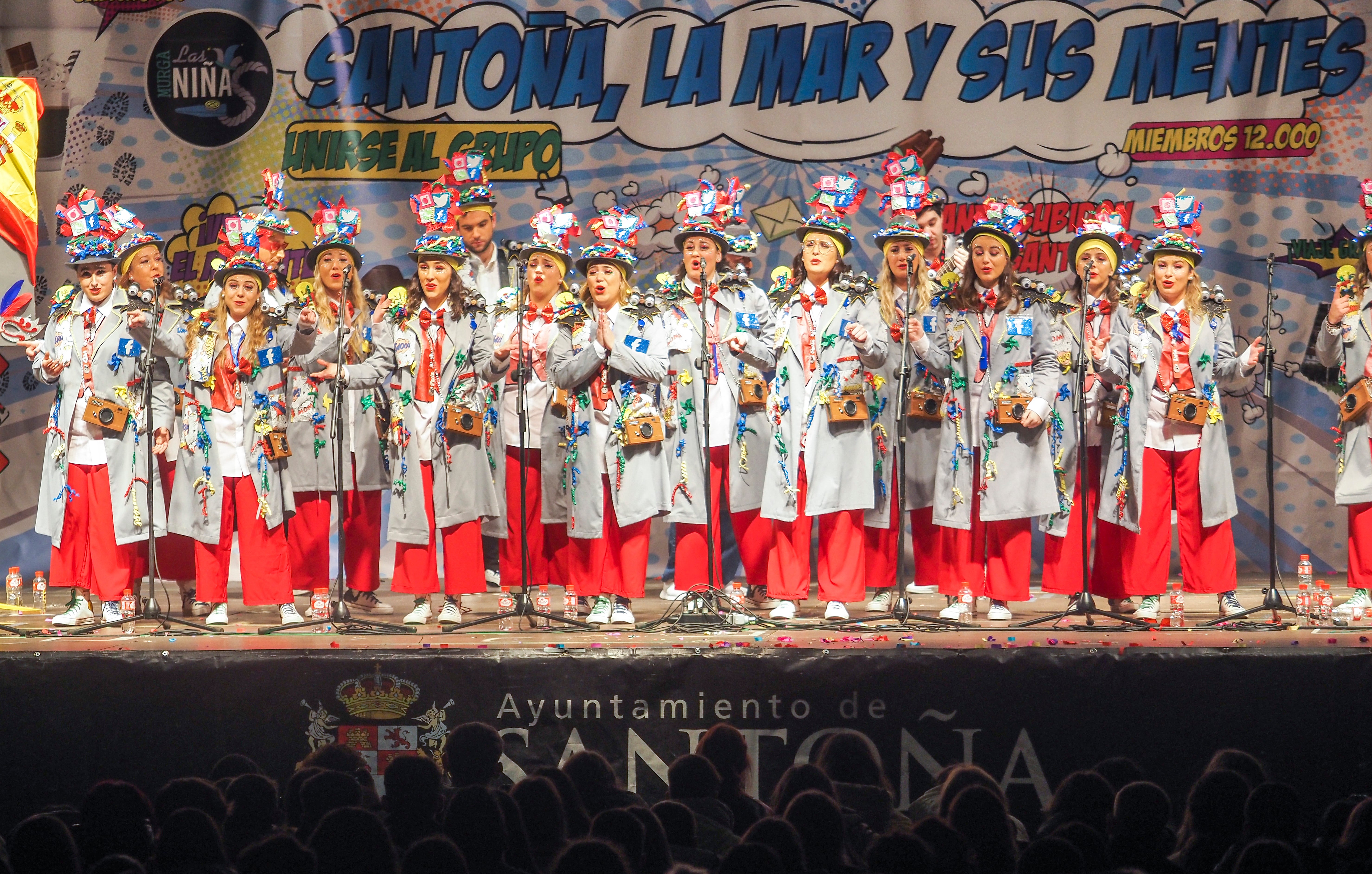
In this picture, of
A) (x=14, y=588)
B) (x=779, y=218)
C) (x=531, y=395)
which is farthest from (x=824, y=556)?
(x=14, y=588)

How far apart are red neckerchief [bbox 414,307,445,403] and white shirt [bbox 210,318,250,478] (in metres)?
0.88

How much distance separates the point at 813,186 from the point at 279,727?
472 cm

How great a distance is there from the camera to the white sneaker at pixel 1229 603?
6352 mm

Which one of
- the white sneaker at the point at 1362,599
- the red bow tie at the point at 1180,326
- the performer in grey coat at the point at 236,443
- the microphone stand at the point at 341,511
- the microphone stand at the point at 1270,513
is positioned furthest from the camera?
the performer in grey coat at the point at 236,443

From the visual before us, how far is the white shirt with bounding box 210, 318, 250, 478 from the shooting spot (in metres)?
6.47

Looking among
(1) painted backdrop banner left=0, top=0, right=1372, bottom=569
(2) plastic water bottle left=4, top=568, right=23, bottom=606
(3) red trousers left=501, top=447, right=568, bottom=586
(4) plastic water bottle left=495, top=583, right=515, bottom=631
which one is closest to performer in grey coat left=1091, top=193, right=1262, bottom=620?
(1) painted backdrop banner left=0, top=0, right=1372, bottom=569

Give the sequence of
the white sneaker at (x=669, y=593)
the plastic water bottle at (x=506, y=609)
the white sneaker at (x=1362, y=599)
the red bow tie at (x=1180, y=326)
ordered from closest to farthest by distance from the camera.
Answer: the plastic water bottle at (x=506, y=609) → the white sneaker at (x=1362, y=599) → the red bow tie at (x=1180, y=326) → the white sneaker at (x=669, y=593)

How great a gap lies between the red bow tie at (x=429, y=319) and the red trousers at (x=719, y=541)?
4.65ft

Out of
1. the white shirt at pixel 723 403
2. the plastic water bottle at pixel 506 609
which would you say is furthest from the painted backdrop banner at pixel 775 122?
the plastic water bottle at pixel 506 609

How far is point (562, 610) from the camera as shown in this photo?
6.79 meters

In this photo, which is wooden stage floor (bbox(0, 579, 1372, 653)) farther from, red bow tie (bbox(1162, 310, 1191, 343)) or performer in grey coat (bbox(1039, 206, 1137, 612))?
red bow tie (bbox(1162, 310, 1191, 343))

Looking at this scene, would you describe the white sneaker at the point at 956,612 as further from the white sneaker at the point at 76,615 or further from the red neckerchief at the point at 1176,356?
the white sneaker at the point at 76,615

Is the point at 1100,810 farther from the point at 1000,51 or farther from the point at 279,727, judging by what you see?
the point at 1000,51

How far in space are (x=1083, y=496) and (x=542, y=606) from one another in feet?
8.36
